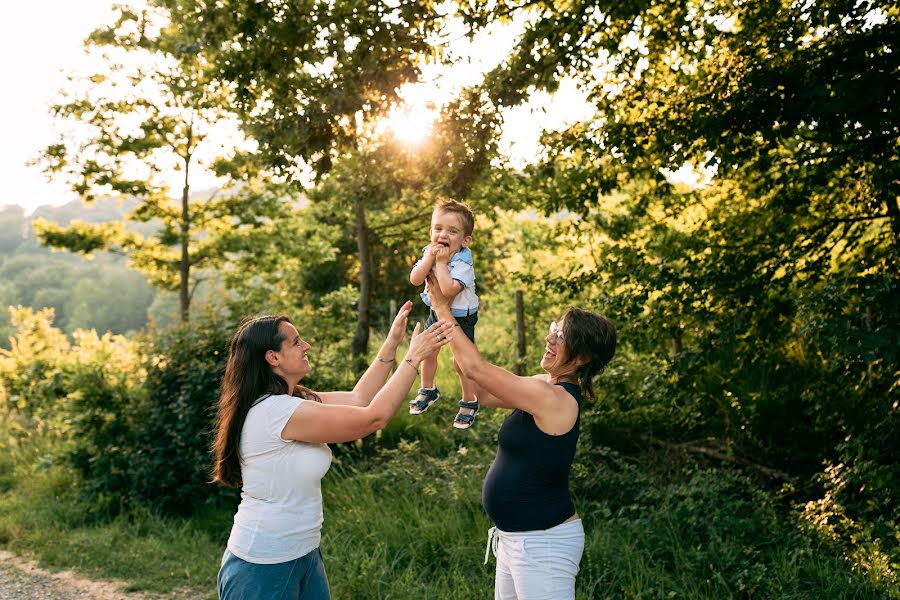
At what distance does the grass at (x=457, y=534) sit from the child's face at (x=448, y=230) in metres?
2.87

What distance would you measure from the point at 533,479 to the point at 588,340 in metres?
0.63

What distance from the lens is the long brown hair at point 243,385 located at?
3177mm

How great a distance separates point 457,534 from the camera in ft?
20.3

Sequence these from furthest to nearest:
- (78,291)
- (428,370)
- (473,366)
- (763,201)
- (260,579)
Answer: (78,291)
(763,201)
(428,370)
(473,366)
(260,579)

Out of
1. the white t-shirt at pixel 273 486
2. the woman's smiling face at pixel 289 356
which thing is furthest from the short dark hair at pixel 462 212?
the white t-shirt at pixel 273 486

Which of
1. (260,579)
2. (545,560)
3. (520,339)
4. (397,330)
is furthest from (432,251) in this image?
(520,339)

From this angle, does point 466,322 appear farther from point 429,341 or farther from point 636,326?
point 636,326

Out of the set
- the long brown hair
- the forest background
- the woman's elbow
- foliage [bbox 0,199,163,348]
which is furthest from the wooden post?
foliage [bbox 0,199,163,348]

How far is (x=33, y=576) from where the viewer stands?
22.7 feet

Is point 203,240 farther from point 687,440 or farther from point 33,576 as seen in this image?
point 687,440

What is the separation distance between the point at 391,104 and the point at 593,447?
3.85 metres

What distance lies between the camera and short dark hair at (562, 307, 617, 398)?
133 inches

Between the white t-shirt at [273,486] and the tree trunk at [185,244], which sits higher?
the tree trunk at [185,244]

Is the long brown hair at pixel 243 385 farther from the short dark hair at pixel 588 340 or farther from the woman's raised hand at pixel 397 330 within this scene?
the short dark hair at pixel 588 340
